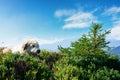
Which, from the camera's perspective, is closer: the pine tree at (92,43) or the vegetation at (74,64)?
the vegetation at (74,64)

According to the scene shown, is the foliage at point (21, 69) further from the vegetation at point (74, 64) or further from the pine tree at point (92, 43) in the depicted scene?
the pine tree at point (92, 43)

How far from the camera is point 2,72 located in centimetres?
1207

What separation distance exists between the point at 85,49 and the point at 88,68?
337cm

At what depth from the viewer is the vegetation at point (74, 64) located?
12.8 metres

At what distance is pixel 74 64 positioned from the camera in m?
18.2

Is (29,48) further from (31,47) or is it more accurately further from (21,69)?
(21,69)

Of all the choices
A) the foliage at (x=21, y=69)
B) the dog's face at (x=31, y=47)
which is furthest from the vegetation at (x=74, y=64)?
the dog's face at (x=31, y=47)

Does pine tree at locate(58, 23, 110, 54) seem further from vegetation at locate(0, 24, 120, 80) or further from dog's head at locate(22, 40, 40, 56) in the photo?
dog's head at locate(22, 40, 40, 56)

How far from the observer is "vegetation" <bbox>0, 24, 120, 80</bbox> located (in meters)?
12.8

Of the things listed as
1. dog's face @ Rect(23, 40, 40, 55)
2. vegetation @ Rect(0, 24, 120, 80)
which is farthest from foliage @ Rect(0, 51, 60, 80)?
dog's face @ Rect(23, 40, 40, 55)

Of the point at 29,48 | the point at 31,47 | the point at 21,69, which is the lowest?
the point at 21,69

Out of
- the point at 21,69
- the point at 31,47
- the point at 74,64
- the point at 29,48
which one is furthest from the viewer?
the point at 31,47

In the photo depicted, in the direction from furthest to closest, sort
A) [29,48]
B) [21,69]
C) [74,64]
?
[29,48] < [74,64] < [21,69]

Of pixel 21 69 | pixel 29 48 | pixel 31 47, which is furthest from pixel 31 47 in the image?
pixel 21 69
